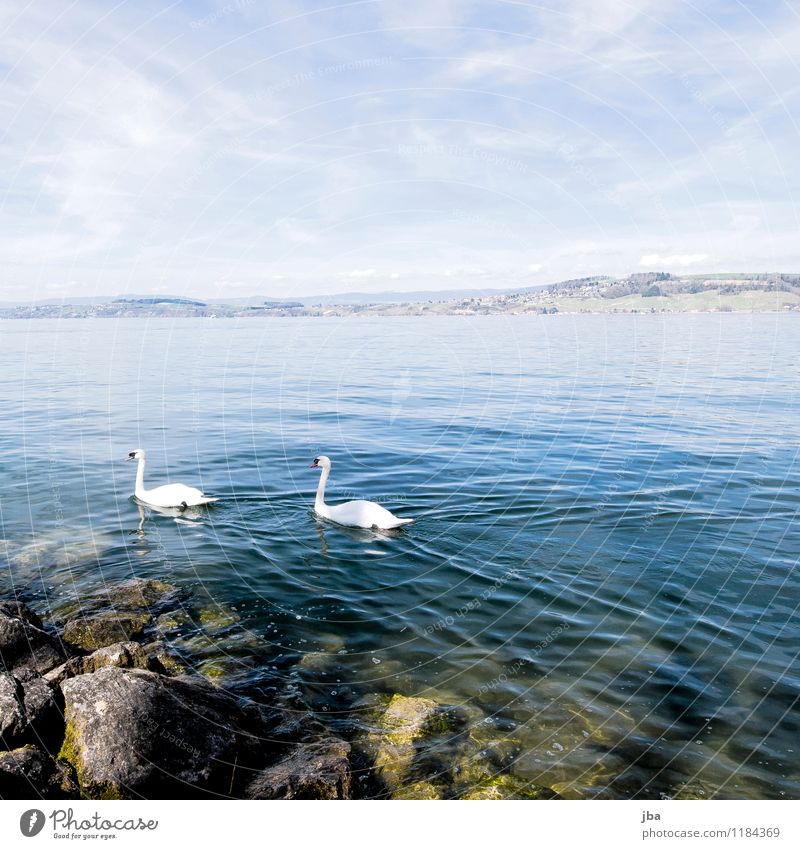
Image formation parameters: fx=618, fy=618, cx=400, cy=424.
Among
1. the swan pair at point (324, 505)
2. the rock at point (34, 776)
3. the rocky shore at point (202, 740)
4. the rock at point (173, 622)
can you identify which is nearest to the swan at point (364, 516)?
the swan pair at point (324, 505)

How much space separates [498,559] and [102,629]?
881cm

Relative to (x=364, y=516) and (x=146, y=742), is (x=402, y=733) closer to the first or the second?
(x=146, y=742)

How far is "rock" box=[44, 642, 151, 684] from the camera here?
9.21 metres

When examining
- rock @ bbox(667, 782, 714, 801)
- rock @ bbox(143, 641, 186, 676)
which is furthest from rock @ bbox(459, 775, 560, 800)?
rock @ bbox(143, 641, 186, 676)

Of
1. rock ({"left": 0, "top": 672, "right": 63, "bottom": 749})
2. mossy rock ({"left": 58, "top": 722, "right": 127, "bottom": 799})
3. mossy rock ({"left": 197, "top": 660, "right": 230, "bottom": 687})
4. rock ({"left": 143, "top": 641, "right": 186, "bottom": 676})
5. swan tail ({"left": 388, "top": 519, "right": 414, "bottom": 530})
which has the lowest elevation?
mossy rock ({"left": 197, "top": 660, "right": 230, "bottom": 687})

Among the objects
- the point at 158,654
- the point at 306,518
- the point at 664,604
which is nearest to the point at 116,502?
the point at 306,518

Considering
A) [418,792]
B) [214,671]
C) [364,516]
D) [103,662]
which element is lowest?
[418,792]

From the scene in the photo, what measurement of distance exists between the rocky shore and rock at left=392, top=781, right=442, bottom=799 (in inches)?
0.5

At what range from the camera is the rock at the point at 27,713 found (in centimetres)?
768

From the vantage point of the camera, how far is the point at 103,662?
945cm

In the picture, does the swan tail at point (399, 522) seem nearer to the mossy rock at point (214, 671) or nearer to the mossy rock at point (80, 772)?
the mossy rock at point (214, 671)

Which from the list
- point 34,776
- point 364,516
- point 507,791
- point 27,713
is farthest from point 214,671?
point 364,516

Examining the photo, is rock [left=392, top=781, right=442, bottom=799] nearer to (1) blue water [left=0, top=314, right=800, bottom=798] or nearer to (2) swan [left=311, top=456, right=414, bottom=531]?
(1) blue water [left=0, top=314, right=800, bottom=798]

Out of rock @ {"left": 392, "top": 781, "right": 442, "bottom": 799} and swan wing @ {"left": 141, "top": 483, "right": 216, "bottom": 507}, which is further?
swan wing @ {"left": 141, "top": 483, "right": 216, "bottom": 507}
